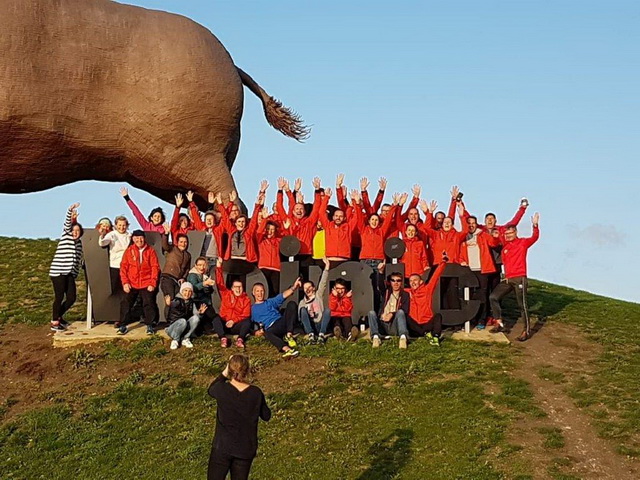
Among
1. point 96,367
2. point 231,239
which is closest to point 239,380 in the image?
point 96,367

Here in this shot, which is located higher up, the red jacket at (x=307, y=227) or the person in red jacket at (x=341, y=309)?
the red jacket at (x=307, y=227)

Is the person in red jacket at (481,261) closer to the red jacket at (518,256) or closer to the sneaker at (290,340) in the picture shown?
the red jacket at (518,256)

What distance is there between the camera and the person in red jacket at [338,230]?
10.0 m

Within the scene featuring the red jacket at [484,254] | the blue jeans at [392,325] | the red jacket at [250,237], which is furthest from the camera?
the red jacket at [484,254]

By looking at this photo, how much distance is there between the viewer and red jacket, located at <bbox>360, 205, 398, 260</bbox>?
33.0 feet

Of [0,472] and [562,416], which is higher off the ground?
[562,416]

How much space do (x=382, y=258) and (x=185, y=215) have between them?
9.02ft

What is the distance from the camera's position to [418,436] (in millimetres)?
6910

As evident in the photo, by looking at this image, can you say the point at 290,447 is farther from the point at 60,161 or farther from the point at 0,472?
the point at 60,161

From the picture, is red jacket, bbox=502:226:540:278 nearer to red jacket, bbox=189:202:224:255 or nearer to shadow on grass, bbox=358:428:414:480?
shadow on grass, bbox=358:428:414:480

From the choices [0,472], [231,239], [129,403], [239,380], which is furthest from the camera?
[231,239]

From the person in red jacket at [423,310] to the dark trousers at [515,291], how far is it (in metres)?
0.88

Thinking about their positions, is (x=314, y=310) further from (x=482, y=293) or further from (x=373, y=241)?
(x=482, y=293)

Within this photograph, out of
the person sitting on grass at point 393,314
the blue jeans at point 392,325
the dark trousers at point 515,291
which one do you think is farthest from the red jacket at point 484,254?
the blue jeans at point 392,325
